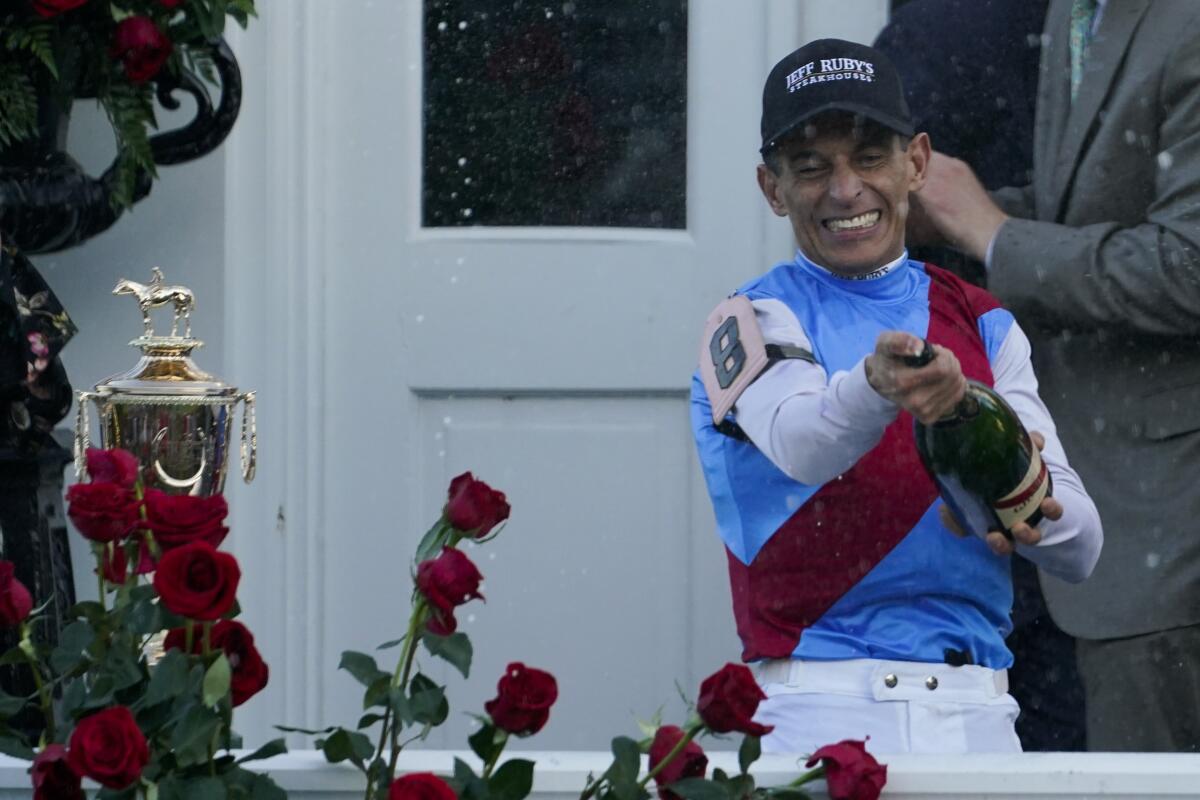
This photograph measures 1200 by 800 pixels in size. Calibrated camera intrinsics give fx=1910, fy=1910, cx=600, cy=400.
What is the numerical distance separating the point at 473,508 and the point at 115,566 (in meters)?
0.32

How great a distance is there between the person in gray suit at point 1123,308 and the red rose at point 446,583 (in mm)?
1540

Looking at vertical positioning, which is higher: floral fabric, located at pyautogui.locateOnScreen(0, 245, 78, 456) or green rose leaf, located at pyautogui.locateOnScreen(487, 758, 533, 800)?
floral fabric, located at pyautogui.locateOnScreen(0, 245, 78, 456)

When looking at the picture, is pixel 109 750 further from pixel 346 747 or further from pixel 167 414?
pixel 167 414

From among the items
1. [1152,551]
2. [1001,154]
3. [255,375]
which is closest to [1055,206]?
[1001,154]

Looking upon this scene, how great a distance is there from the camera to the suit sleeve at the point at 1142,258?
2.74 m

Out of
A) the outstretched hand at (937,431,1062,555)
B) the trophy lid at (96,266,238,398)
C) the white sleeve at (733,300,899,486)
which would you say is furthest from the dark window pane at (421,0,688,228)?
the outstretched hand at (937,431,1062,555)

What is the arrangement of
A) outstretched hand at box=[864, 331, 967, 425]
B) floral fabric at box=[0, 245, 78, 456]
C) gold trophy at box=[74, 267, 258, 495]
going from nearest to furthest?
outstretched hand at box=[864, 331, 967, 425], gold trophy at box=[74, 267, 258, 495], floral fabric at box=[0, 245, 78, 456]

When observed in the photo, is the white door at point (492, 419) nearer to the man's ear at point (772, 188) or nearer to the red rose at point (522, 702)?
the man's ear at point (772, 188)

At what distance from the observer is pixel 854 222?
7.39 feet

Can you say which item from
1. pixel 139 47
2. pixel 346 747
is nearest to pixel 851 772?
pixel 346 747

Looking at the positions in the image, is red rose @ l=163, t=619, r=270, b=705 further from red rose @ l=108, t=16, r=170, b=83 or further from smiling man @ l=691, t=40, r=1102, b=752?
red rose @ l=108, t=16, r=170, b=83

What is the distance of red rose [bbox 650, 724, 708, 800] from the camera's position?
147cm

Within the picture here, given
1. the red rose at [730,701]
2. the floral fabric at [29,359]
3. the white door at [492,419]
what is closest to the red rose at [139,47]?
the floral fabric at [29,359]

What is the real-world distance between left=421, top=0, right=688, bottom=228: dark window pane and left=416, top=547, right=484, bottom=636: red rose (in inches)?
79.4
